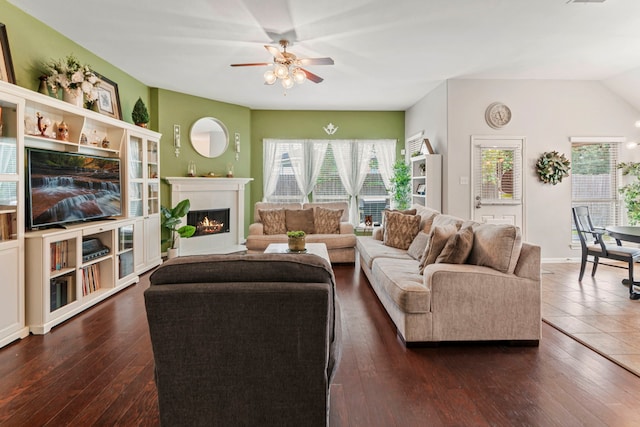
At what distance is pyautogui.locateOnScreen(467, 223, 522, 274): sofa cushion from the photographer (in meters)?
2.81

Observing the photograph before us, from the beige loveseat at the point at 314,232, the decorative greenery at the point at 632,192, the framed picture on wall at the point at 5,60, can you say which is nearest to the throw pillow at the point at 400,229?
the beige loveseat at the point at 314,232

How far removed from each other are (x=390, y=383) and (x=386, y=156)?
619cm

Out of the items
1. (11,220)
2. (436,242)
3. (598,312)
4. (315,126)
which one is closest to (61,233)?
(11,220)

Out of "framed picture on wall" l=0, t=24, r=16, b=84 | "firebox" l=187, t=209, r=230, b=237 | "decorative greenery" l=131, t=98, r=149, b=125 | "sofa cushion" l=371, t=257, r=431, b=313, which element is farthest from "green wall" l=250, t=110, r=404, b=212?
"framed picture on wall" l=0, t=24, r=16, b=84

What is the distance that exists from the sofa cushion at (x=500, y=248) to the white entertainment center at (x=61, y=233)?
362 centimetres

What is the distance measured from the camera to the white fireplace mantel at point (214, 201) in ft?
21.2

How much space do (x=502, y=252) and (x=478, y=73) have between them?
364cm

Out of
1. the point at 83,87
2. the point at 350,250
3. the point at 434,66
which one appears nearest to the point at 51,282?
the point at 83,87

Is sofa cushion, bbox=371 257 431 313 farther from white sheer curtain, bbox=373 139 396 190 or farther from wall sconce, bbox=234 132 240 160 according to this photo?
wall sconce, bbox=234 132 240 160

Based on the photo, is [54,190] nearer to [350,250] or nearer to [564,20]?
[350,250]

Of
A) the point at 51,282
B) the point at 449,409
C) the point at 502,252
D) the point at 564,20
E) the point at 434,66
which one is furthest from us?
the point at 434,66

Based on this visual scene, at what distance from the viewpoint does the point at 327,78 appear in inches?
219

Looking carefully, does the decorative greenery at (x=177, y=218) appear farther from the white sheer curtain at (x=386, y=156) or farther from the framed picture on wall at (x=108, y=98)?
the white sheer curtain at (x=386, y=156)

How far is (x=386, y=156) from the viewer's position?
26.1ft
